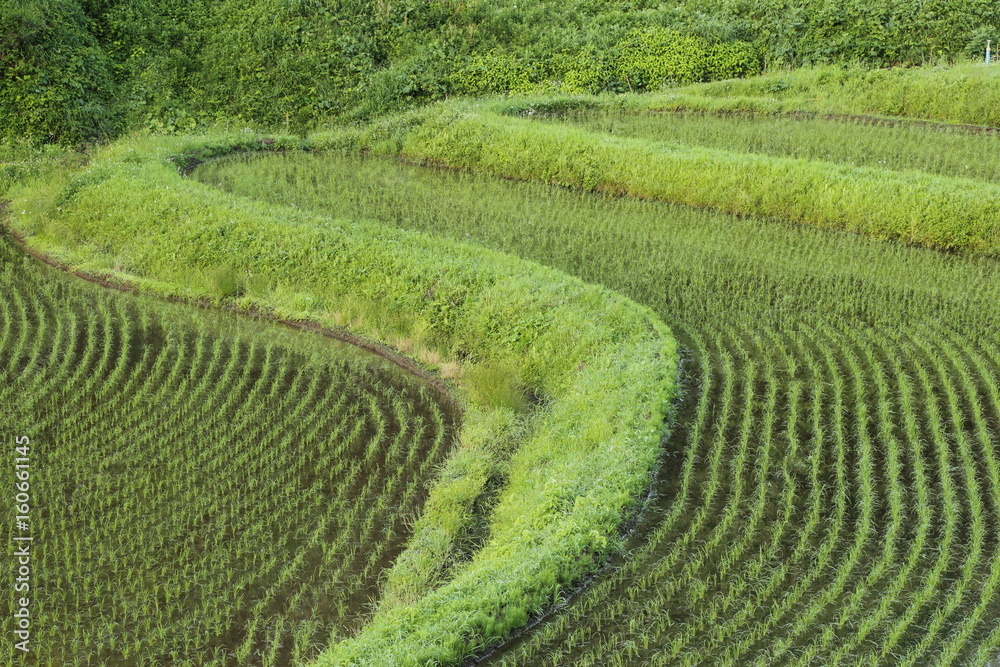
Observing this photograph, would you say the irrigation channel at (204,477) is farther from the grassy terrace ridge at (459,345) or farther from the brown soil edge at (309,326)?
the grassy terrace ridge at (459,345)

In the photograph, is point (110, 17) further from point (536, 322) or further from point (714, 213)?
point (536, 322)

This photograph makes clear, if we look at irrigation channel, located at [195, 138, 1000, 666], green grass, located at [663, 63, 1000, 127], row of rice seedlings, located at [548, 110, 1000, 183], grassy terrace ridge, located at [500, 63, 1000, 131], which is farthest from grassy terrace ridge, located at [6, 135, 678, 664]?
green grass, located at [663, 63, 1000, 127]

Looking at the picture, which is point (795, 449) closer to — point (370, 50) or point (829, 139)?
point (829, 139)

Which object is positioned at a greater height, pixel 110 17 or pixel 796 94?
pixel 110 17

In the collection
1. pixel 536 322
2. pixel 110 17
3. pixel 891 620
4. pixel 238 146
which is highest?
pixel 110 17

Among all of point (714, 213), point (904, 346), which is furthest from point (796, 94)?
point (904, 346)

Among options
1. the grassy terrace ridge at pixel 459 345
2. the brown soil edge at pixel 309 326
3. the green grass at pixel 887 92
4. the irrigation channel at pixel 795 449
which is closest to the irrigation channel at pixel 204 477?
the brown soil edge at pixel 309 326
